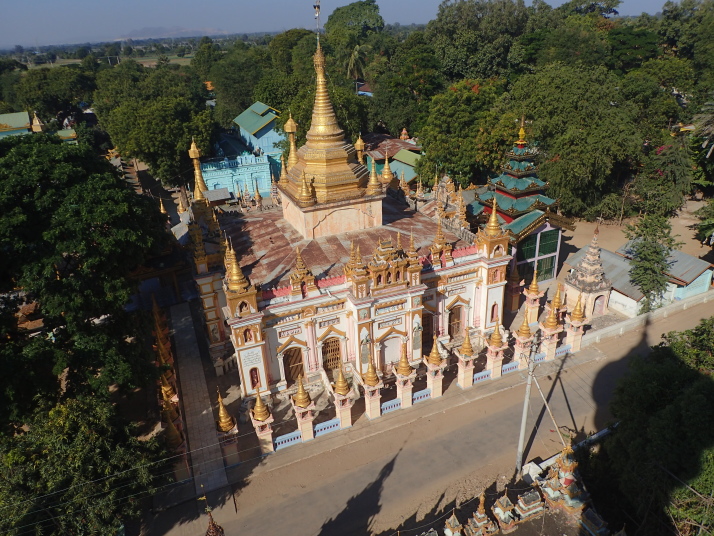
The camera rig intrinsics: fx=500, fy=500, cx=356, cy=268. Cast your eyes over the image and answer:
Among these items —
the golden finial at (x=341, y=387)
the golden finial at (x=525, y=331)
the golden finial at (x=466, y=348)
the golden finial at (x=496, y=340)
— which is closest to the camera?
the golden finial at (x=341, y=387)

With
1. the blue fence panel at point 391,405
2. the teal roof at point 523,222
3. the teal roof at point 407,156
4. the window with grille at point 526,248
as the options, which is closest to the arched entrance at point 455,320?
the blue fence panel at point 391,405

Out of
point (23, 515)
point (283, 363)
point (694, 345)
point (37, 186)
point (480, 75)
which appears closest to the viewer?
point (23, 515)

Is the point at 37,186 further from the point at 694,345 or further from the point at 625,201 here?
the point at 625,201

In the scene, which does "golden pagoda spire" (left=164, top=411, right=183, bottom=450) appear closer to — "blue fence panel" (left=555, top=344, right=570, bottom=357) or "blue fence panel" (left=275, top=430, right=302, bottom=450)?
"blue fence panel" (left=275, top=430, right=302, bottom=450)

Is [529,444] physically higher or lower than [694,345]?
lower

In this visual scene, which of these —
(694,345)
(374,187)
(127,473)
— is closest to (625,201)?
(374,187)

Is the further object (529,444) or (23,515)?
(529,444)

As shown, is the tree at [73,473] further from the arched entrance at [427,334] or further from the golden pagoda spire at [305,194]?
the arched entrance at [427,334]
